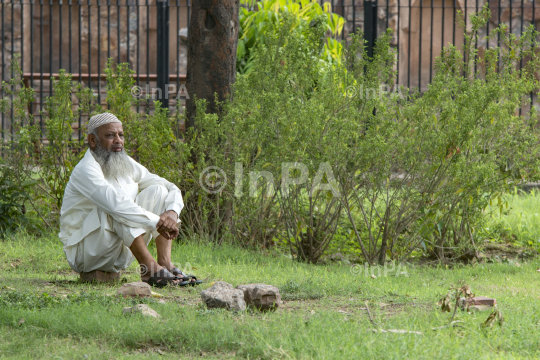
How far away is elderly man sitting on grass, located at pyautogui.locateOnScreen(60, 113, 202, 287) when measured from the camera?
387cm

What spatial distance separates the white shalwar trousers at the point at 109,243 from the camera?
391cm

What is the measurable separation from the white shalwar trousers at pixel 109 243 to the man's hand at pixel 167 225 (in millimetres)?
93

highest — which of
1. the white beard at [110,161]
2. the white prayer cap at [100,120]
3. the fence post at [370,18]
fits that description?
the fence post at [370,18]

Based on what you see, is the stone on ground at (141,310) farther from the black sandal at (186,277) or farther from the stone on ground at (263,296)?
the black sandal at (186,277)

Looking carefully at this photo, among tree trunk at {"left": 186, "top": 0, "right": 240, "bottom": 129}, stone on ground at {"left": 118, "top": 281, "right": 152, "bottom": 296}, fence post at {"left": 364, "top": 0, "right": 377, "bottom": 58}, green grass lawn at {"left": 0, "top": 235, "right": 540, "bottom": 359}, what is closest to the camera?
green grass lawn at {"left": 0, "top": 235, "right": 540, "bottom": 359}

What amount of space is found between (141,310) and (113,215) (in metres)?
0.99

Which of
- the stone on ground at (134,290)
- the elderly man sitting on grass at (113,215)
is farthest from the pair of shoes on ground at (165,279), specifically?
the stone on ground at (134,290)

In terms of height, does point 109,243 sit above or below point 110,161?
below

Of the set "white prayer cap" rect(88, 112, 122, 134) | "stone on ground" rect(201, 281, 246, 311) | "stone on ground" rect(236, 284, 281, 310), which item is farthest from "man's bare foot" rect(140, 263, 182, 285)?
"white prayer cap" rect(88, 112, 122, 134)

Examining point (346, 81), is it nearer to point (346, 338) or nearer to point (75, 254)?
point (75, 254)

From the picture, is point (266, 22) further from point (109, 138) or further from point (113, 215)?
point (113, 215)

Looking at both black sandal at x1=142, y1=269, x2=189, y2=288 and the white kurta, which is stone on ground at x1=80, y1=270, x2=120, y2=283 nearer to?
the white kurta

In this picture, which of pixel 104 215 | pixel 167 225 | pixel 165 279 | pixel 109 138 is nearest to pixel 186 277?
pixel 165 279

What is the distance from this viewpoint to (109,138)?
13.6 ft
